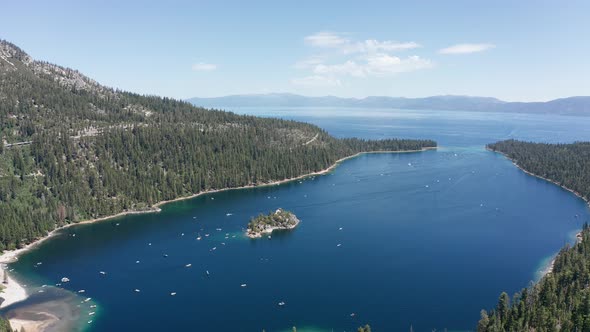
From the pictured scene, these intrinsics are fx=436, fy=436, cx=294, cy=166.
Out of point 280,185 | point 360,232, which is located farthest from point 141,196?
point 360,232

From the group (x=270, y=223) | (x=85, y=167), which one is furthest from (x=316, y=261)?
(x=85, y=167)

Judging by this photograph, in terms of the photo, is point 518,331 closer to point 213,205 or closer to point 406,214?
point 406,214

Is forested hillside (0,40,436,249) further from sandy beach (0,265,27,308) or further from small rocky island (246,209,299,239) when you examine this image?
small rocky island (246,209,299,239)

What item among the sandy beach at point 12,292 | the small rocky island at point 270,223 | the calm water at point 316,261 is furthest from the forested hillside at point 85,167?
the small rocky island at point 270,223

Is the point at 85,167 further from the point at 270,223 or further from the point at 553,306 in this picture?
the point at 553,306

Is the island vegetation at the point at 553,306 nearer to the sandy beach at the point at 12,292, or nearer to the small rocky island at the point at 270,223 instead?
the small rocky island at the point at 270,223
